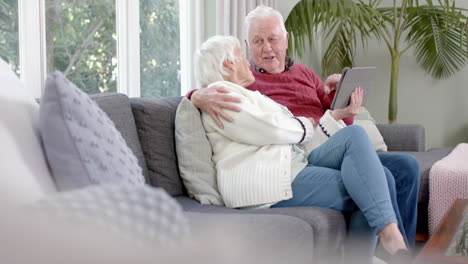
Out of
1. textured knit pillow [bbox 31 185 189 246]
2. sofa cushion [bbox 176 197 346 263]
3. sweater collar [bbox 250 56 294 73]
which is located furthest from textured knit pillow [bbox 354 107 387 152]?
textured knit pillow [bbox 31 185 189 246]

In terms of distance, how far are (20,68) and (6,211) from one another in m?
2.15

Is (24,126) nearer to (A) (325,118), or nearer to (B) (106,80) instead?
(A) (325,118)

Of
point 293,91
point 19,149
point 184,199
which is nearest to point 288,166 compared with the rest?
point 184,199

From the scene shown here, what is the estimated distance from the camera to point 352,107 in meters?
2.57

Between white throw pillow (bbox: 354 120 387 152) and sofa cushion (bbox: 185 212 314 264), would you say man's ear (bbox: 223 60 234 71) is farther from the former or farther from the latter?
white throw pillow (bbox: 354 120 387 152)

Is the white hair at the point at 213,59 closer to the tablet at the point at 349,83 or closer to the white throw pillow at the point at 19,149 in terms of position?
the tablet at the point at 349,83

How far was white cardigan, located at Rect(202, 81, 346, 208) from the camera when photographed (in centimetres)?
211

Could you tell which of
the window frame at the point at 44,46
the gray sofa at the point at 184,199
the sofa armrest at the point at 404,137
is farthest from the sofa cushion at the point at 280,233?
the sofa armrest at the point at 404,137

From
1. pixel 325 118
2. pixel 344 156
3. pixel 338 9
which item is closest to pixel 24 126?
pixel 344 156

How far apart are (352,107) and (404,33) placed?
3.12m

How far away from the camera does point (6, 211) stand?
2.26 ft

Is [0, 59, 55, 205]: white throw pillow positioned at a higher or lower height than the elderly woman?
higher

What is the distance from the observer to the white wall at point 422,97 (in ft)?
17.6

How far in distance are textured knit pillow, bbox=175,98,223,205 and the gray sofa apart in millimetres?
48
